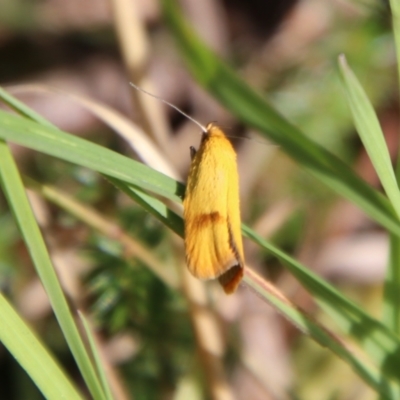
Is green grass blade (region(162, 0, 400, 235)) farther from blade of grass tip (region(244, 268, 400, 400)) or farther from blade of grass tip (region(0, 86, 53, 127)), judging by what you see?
blade of grass tip (region(0, 86, 53, 127))

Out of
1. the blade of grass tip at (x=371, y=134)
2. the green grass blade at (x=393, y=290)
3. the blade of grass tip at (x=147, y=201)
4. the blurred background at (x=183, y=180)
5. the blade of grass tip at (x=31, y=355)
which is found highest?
the blurred background at (x=183, y=180)

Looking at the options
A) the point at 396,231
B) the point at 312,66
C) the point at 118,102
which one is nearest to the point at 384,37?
the point at 312,66

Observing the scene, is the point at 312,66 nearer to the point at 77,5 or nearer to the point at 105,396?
the point at 77,5

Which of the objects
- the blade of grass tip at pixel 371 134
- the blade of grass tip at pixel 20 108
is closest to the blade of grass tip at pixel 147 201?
the blade of grass tip at pixel 20 108

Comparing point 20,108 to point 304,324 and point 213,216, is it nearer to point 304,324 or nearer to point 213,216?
point 213,216

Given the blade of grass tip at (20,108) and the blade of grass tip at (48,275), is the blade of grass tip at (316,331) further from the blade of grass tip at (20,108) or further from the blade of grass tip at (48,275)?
the blade of grass tip at (20,108)

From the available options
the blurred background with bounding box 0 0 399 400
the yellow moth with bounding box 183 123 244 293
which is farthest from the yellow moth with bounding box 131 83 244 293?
the blurred background with bounding box 0 0 399 400

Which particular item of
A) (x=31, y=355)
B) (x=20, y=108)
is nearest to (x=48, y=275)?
(x=31, y=355)
